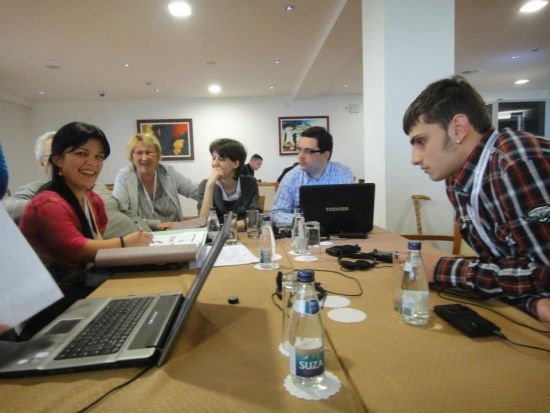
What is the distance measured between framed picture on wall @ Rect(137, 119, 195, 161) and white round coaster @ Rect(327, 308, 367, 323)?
6832 mm

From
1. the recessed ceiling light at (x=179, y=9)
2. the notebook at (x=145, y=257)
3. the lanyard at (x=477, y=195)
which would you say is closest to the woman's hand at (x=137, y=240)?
the notebook at (x=145, y=257)

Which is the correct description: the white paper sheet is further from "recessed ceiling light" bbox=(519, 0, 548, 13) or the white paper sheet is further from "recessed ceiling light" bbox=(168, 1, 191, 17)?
"recessed ceiling light" bbox=(519, 0, 548, 13)

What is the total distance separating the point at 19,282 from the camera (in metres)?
0.65

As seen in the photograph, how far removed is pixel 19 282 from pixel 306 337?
56cm

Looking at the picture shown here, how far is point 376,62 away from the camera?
8.80ft

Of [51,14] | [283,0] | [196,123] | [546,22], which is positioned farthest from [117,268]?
[196,123]

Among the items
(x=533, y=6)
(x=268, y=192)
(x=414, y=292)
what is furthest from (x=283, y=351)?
(x=533, y=6)

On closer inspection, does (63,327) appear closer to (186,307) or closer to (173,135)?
(186,307)

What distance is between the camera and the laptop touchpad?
0.78m

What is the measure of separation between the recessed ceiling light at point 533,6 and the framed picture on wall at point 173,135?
226 inches

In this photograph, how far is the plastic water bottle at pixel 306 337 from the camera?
599 millimetres

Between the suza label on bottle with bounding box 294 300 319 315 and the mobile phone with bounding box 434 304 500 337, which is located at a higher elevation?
the suza label on bottle with bounding box 294 300 319 315

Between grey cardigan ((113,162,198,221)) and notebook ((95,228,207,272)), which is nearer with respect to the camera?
notebook ((95,228,207,272))

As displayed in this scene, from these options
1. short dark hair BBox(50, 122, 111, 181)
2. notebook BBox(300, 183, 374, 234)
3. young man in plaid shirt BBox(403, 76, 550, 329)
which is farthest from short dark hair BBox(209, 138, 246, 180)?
young man in plaid shirt BBox(403, 76, 550, 329)
